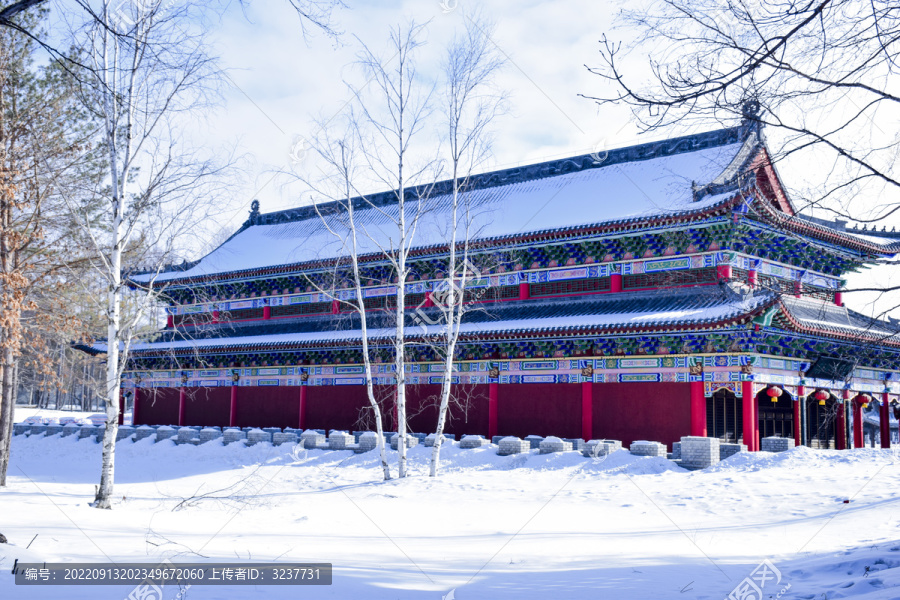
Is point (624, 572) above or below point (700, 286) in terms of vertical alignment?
below

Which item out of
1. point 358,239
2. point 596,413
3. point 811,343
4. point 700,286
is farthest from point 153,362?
point 811,343

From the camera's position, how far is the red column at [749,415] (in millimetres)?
18500

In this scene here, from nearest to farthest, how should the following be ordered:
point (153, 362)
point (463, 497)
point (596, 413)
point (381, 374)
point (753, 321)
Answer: point (463, 497) < point (753, 321) < point (596, 413) < point (381, 374) < point (153, 362)

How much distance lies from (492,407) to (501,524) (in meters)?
10.5

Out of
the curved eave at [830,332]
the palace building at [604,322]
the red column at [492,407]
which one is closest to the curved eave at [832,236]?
the palace building at [604,322]

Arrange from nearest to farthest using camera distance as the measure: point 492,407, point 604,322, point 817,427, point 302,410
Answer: point 604,322 → point 817,427 → point 492,407 → point 302,410

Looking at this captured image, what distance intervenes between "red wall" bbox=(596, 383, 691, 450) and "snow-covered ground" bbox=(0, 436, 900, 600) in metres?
2.72

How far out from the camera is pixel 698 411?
19.1m

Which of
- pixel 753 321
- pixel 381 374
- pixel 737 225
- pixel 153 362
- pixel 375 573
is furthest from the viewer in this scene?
pixel 153 362

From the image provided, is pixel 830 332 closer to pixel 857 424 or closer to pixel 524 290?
pixel 857 424

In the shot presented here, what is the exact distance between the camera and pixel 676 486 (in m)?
15.1

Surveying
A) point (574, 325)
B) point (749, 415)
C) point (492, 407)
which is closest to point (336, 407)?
point (492, 407)

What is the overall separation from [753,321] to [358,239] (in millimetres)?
14755

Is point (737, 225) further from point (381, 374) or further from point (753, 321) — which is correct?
point (381, 374)
